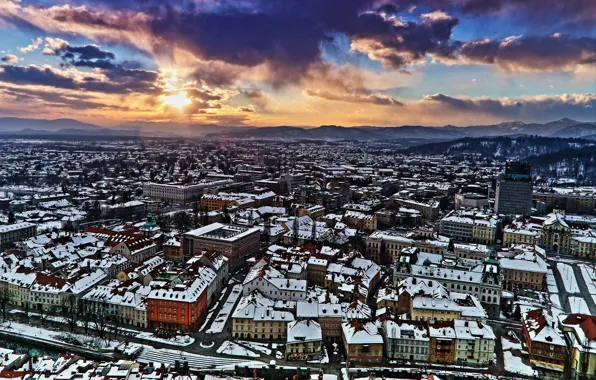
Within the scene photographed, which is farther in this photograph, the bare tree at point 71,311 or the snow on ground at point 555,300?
the snow on ground at point 555,300

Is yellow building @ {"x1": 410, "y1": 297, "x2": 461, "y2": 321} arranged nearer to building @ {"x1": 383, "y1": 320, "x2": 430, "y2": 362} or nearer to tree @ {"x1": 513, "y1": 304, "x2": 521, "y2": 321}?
building @ {"x1": 383, "y1": 320, "x2": 430, "y2": 362}

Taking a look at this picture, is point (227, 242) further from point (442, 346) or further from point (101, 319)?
point (442, 346)

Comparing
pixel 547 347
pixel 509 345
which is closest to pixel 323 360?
pixel 509 345

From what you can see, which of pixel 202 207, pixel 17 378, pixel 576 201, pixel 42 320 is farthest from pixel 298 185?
pixel 17 378

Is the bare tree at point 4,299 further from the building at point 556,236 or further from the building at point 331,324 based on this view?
the building at point 556,236

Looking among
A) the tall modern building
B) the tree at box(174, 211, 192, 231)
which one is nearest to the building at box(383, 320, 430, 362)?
the tree at box(174, 211, 192, 231)

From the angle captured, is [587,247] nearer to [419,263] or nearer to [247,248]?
[419,263]

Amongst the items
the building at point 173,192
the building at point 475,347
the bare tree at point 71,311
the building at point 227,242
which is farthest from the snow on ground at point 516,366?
the building at point 173,192
